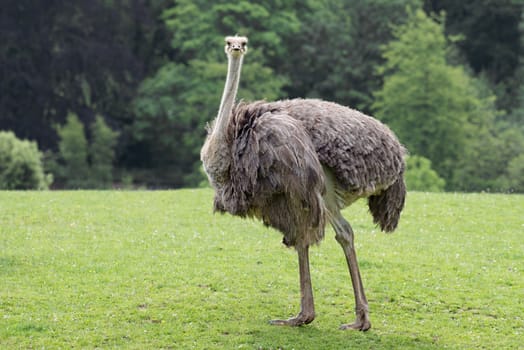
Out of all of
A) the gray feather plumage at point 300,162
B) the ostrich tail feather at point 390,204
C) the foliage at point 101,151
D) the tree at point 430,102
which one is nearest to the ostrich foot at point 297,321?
the gray feather plumage at point 300,162

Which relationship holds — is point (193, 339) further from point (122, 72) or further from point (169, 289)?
point (122, 72)

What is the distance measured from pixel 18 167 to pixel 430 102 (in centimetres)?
2103

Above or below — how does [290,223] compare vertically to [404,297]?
above

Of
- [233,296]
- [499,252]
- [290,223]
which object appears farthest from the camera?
[499,252]

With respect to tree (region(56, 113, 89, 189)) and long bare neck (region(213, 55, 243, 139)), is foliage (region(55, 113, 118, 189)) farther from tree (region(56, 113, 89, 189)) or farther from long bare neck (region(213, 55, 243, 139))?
long bare neck (region(213, 55, 243, 139))

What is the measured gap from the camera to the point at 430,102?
133 ft

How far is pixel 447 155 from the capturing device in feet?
132

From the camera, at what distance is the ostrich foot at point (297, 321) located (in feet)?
33.9

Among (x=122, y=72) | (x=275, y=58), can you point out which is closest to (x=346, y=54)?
(x=275, y=58)

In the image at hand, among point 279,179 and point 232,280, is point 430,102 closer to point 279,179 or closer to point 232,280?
point 232,280

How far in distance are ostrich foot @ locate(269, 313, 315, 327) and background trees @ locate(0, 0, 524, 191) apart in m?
25.3

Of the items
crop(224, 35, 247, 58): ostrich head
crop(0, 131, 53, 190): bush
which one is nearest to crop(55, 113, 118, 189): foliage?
crop(0, 131, 53, 190): bush

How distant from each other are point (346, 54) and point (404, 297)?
36.0 m

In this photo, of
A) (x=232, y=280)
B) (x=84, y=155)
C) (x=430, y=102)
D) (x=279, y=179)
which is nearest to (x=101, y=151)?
(x=84, y=155)
